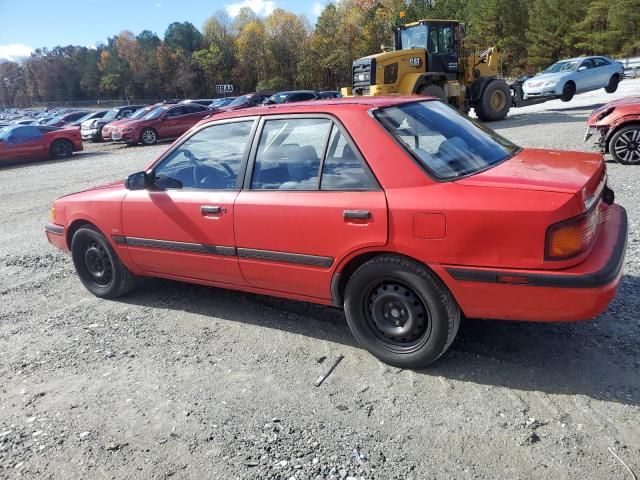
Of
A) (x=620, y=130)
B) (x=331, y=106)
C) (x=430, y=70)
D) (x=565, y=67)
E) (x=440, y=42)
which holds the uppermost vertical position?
(x=440, y=42)

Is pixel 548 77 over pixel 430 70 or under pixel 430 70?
under

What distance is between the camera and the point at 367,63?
1579 cm

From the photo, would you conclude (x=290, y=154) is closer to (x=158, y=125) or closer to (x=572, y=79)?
(x=158, y=125)

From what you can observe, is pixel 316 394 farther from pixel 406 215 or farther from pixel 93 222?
pixel 93 222

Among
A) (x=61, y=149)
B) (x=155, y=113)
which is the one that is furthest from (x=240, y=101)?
(x=61, y=149)

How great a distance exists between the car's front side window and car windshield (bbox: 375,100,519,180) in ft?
3.67

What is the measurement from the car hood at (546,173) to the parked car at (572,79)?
1916cm

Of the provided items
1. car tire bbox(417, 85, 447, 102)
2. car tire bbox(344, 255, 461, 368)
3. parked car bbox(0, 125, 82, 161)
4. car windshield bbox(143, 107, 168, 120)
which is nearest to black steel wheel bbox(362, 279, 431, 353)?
car tire bbox(344, 255, 461, 368)

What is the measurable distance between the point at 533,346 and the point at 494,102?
16164 millimetres

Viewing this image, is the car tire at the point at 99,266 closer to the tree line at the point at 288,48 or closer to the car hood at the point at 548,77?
the car hood at the point at 548,77

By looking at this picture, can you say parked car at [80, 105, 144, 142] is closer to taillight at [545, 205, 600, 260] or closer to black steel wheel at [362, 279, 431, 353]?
black steel wheel at [362, 279, 431, 353]

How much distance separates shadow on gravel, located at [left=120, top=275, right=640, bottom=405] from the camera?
118 inches

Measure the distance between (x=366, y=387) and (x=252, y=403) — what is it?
0.68m

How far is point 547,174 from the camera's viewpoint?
3.05 m
